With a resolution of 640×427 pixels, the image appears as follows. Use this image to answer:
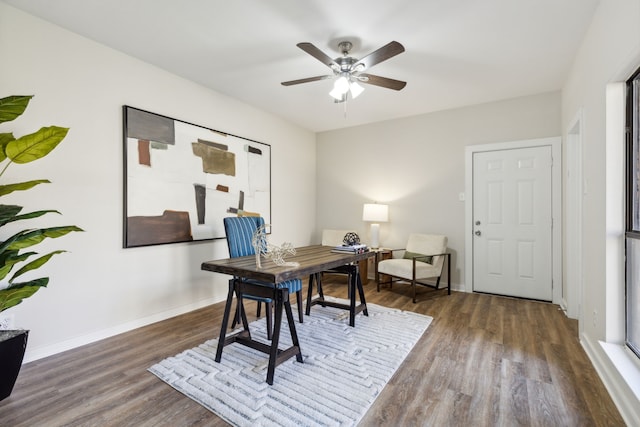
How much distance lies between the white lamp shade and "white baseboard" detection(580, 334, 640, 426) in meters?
2.75

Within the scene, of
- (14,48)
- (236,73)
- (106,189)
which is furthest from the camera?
(236,73)

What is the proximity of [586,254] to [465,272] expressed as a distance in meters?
1.79

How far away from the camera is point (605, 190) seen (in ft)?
6.61

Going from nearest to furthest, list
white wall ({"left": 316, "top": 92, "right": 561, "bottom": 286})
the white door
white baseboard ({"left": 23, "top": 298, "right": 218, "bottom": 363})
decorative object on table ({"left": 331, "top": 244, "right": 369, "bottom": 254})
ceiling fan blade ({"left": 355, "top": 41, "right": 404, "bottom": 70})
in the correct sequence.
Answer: ceiling fan blade ({"left": 355, "top": 41, "right": 404, "bottom": 70}) < white baseboard ({"left": 23, "top": 298, "right": 218, "bottom": 363}) < decorative object on table ({"left": 331, "top": 244, "right": 369, "bottom": 254}) < the white door < white wall ({"left": 316, "top": 92, "right": 561, "bottom": 286})

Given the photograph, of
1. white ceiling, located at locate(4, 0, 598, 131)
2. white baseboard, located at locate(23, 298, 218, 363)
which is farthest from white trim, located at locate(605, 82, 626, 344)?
white baseboard, located at locate(23, 298, 218, 363)

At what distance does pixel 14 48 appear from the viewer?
2201 mm

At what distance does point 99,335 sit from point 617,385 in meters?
3.70

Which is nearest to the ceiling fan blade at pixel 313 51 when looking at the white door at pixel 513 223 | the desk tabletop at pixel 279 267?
the desk tabletop at pixel 279 267

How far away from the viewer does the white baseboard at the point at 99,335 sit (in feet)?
7.52

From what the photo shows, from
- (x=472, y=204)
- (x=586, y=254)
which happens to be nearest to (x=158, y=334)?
(x=586, y=254)

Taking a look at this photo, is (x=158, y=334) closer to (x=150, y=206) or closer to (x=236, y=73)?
(x=150, y=206)

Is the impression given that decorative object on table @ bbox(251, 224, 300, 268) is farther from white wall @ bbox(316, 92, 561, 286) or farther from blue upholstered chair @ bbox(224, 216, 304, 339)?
white wall @ bbox(316, 92, 561, 286)

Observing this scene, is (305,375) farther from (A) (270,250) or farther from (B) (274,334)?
(A) (270,250)

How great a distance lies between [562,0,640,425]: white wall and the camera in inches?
67.4
